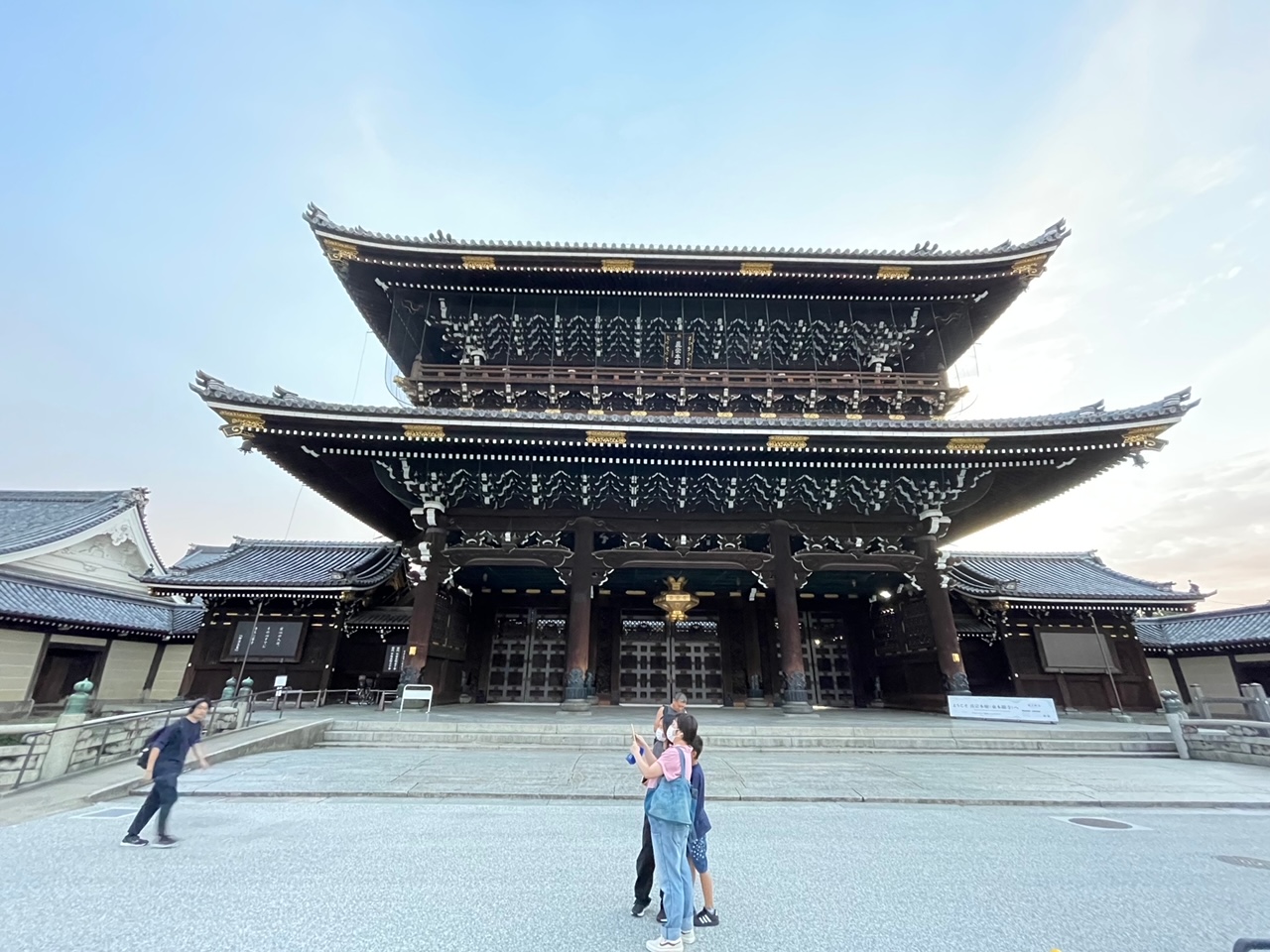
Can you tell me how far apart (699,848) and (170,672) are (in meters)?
25.0

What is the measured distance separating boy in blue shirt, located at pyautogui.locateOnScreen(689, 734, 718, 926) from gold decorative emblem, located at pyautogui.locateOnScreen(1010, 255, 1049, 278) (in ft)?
57.8

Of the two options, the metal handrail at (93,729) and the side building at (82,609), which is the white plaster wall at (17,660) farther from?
the metal handrail at (93,729)

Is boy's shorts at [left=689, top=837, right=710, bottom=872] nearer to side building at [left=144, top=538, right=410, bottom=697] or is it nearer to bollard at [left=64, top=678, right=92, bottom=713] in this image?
bollard at [left=64, top=678, right=92, bottom=713]

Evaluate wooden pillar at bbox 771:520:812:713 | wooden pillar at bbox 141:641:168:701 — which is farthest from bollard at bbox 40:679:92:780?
wooden pillar at bbox 141:641:168:701

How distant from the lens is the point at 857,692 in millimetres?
17609

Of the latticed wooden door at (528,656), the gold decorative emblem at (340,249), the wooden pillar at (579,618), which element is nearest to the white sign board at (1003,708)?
the wooden pillar at (579,618)

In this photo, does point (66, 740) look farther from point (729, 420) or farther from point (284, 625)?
point (729, 420)

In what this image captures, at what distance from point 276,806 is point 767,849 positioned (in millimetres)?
5645

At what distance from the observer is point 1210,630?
62.9ft

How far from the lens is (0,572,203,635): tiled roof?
16.1m

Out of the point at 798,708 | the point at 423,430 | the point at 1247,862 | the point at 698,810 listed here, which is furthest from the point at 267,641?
the point at 1247,862

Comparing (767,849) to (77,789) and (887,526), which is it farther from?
(887,526)

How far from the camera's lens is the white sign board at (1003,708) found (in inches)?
431

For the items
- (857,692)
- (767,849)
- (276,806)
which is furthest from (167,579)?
(857,692)
